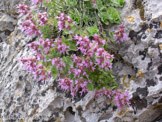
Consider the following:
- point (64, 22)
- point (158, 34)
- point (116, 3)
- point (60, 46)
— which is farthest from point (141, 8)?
point (60, 46)

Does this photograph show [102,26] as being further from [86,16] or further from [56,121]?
[56,121]

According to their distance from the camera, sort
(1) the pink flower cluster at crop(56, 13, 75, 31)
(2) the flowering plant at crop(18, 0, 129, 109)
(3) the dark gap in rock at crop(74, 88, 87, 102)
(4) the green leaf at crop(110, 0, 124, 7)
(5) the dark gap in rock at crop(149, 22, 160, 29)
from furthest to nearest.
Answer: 1. (4) the green leaf at crop(110, 0, 124, 7)
2. (3) the dark gap in rock at crop(74, 88, 87, 102)
3. (5) the dark gap in rock at crop(149, 22, 160, 29)
4. (1) the pink flower cluster at crop(56, 13, 75, 31)
5. (2) the flowering plant at crop(18, 0, 129, 109)

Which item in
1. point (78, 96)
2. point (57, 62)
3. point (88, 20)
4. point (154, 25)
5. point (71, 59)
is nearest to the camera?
point (57, 62)

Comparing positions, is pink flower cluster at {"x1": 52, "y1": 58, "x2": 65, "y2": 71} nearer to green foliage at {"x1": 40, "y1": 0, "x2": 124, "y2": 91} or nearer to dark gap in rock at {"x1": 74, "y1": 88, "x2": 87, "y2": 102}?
green foliage at {"x1": 40, "y1": 0, "x2": 124, "y2": 91}

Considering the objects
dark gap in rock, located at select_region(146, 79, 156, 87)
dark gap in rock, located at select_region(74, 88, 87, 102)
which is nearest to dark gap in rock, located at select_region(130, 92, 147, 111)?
dark gap in rock, located at select_region(146, 79, 156, 87)

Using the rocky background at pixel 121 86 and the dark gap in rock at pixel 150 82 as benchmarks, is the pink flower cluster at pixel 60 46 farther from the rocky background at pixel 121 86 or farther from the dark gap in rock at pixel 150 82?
the dark gap in rock at pixel 150 82

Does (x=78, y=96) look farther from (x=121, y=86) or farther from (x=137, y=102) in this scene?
(x=137, y=102)

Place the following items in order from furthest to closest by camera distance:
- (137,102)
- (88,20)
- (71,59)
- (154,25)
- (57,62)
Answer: (88,20), (154,25), (137,102), (71,59), (57,62)

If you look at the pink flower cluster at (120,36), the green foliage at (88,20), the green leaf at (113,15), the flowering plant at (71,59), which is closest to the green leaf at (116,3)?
the green foliage at (88,20)
